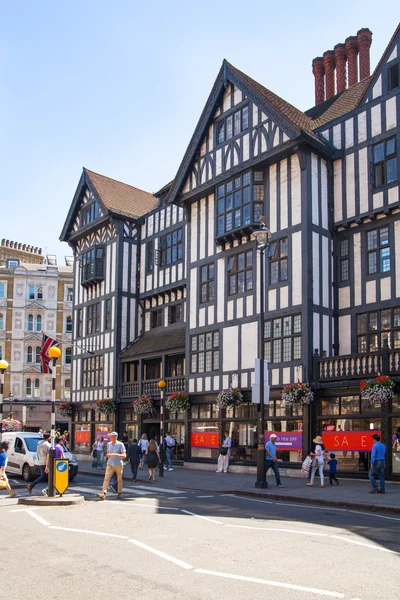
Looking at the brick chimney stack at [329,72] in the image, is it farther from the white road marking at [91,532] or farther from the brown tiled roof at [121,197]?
the white road marking at [91,532]

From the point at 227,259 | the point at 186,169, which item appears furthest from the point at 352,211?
the point at 186,169

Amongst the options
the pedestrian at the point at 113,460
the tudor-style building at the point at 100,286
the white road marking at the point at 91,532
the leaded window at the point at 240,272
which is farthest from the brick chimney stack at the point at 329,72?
the white road marking at the point at 91,532

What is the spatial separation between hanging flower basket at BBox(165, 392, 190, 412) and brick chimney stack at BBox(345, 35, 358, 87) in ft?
54.8

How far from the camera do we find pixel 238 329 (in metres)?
27.8

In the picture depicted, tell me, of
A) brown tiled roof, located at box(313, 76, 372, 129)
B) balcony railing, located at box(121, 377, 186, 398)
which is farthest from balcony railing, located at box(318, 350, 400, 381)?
brown tiled roof, located at box(313, 76, 372, 129)

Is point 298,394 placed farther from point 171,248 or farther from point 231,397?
point 171,248

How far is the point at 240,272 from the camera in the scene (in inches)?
1113

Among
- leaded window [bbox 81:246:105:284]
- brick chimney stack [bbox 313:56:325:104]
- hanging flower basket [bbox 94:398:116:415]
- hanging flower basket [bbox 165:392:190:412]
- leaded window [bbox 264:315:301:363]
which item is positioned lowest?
hanging flower basket [bbox 94:398:116:415]

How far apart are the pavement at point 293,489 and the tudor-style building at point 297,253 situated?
6.04 ft

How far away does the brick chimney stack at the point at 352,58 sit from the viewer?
1234 inches

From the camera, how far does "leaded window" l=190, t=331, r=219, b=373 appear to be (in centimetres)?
2922

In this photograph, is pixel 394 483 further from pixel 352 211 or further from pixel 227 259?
pixel 227 259

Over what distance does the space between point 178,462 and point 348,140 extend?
16530 mm

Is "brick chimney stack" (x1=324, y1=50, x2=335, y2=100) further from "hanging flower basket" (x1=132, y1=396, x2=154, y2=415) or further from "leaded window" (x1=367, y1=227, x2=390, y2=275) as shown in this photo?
"hanging flower basket" (x1=132, y1=396, x2=154, y2=415)
